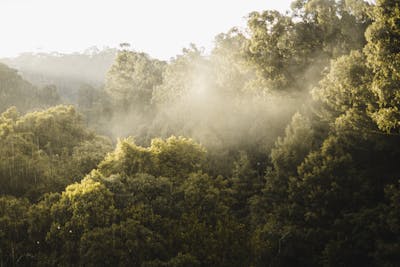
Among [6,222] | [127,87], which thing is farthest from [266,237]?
[127,87]

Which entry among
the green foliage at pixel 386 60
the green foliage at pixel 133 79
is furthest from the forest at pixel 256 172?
the green foliage at pixel 133 79

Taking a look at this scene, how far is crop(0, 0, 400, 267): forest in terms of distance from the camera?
55.3 feet

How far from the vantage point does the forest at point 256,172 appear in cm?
1684

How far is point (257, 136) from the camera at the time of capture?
103 feet

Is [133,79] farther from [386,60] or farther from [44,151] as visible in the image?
[386,60]

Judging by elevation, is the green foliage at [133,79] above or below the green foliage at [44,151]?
above

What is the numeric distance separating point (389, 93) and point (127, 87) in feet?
138

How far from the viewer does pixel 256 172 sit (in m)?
28.6

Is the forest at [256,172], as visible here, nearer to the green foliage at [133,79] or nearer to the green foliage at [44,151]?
the green foliage at [44,151]

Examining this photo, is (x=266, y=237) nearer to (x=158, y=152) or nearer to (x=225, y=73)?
(x=158, y=152)

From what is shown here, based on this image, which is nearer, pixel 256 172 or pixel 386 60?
pixel 386 60

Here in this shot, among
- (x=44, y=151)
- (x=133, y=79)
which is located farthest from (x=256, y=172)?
(x=133, y=79)

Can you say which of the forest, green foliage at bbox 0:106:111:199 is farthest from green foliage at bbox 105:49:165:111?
green foliage at bbox 0:106:111:199

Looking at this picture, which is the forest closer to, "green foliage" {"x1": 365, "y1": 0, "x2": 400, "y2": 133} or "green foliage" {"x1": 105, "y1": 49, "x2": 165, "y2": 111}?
"green foliage" {"x1": 365, "y1": 0, "x2": 400, "y2": 133}
